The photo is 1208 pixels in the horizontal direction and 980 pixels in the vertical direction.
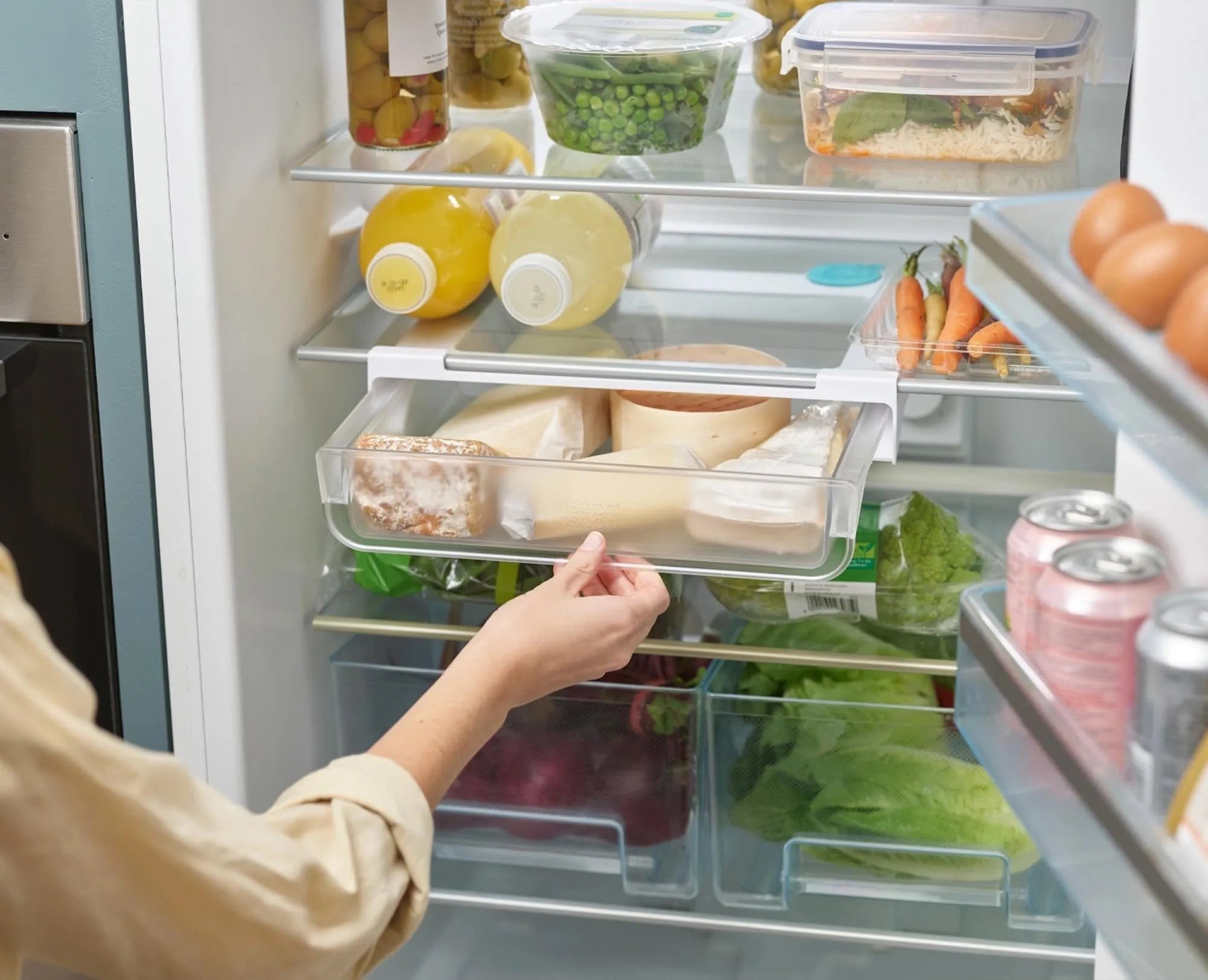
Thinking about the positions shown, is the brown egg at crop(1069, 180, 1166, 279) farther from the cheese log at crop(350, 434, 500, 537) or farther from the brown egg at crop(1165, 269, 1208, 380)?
the cheese log at crop(350, 434, 500, 537)

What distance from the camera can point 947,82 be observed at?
137cm

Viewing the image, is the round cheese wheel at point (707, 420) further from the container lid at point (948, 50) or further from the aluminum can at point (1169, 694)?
the aluminum can at point (1169, 694)

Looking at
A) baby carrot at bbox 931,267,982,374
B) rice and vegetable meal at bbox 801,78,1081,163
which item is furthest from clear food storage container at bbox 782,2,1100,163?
baby carrot at bbox 931,267,982,374

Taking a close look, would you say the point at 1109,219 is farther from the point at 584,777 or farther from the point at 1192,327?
the point at 584,777

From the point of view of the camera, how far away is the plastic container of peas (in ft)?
4.66

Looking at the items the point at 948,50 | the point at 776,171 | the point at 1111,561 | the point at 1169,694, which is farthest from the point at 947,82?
the point at 1169,694

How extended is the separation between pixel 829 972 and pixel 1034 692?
1.13 meters

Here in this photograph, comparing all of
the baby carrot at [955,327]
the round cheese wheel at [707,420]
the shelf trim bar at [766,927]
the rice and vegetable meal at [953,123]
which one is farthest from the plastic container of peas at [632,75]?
the shelf trim bar at [766,927]

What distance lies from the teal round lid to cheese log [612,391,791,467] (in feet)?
0.63

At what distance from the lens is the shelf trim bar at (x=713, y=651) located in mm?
1534

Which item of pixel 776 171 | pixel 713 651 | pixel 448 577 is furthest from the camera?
pixel 448 577

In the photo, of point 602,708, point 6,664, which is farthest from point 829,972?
point 6,664

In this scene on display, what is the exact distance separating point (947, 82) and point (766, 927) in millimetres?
896

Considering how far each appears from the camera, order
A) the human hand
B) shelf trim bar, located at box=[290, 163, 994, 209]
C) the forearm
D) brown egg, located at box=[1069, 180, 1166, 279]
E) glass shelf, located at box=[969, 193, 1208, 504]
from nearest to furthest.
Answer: glass shelf, located at box=[969, 193, 1208, 504]
brown egg, located at box=[1069, 180, 1166, 279]
the forearm
the human hand
shelf trim bar, located at box=[290, 163, 994, 209]
